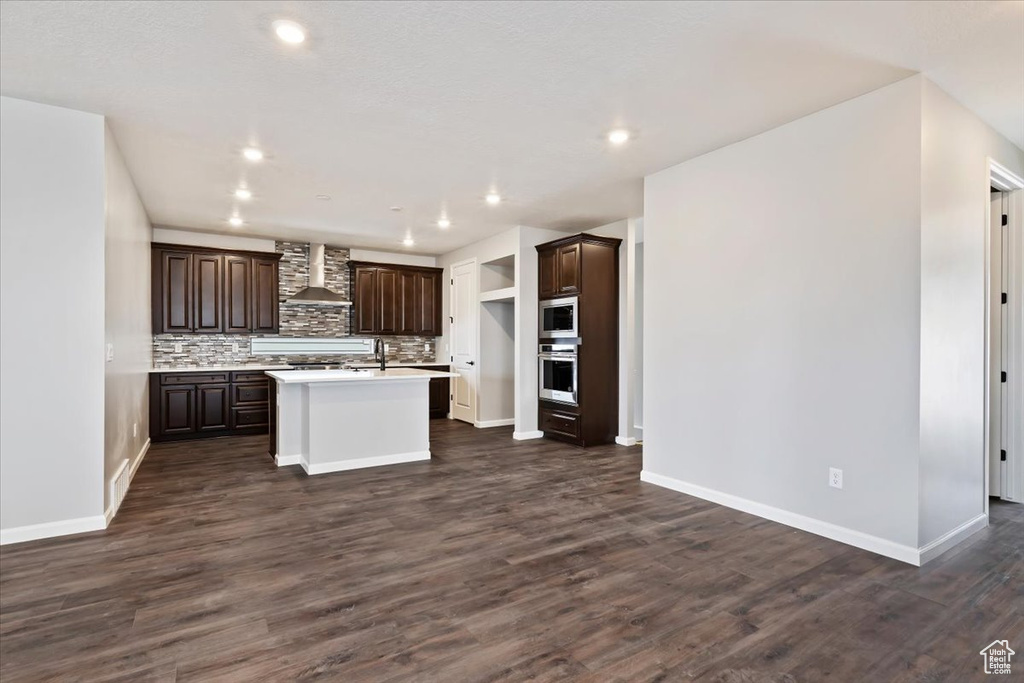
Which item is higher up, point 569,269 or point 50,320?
point 569,269

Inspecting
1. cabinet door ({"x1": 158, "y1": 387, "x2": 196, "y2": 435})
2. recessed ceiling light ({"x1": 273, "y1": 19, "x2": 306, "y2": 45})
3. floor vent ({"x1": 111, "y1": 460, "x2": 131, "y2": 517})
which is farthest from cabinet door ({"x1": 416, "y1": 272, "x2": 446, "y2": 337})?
recessed ceiling light ({"x1": 273, "y1": 19, "x2": 306, "y2": 45})

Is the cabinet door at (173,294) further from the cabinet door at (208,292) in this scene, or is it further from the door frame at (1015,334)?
the door frame at (1015,334)

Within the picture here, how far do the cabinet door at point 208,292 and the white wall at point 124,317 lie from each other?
852mm

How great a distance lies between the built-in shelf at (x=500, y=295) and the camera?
22.3ft

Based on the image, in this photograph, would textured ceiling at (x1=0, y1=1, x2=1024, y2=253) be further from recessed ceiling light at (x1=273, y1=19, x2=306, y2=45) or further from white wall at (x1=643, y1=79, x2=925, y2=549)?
white wall at (x1=643, y1=79, x2=925, y2=549)

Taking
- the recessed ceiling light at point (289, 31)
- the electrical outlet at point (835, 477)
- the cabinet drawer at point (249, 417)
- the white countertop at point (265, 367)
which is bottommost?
the cabinet drawer at point (249, 417)

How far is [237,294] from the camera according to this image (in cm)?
694

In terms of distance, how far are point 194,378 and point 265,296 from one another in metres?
1.44

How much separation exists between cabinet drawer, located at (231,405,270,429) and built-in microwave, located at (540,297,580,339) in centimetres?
384

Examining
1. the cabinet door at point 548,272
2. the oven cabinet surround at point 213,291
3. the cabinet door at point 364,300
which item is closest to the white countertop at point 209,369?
the oven cabinet surround at point 213,291

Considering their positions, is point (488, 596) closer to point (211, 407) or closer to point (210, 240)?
point (211, 407)

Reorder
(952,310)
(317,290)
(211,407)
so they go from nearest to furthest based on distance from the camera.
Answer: (952,310)
(211,407)
(317,290)

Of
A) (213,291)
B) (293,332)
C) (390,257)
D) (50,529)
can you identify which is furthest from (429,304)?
(50,529)

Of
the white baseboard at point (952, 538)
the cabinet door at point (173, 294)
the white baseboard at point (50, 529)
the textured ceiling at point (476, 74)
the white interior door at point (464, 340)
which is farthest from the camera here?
Result: the white interior door at point (464, 340)
